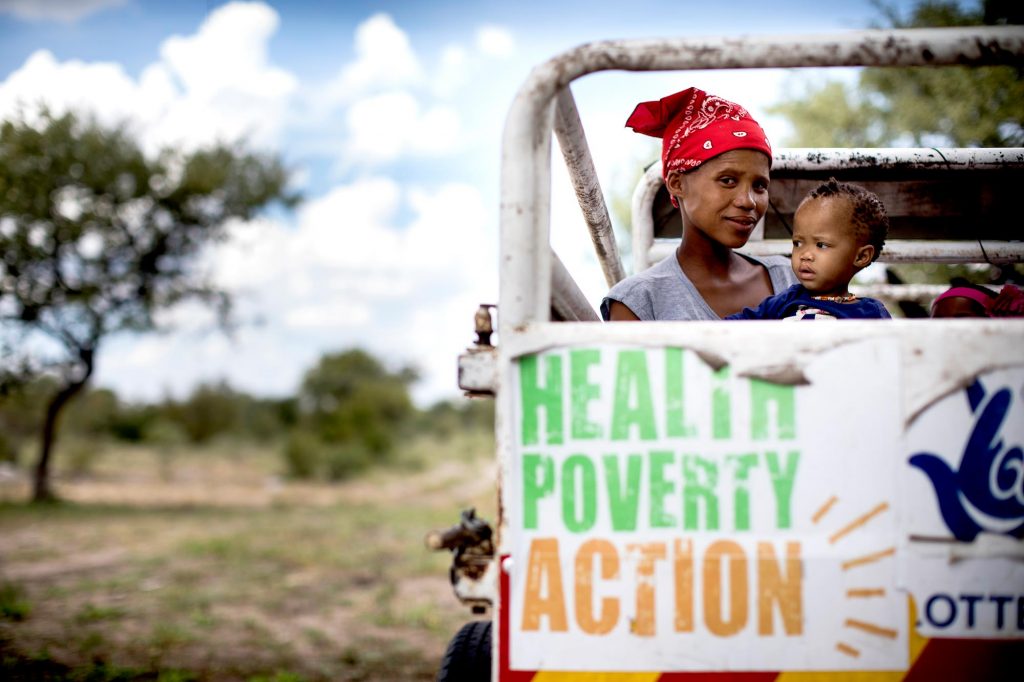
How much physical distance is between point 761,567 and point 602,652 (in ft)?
0.90

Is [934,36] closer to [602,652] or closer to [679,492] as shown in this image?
[679,492]

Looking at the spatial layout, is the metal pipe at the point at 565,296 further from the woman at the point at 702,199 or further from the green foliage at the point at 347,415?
the green foliage at the point at 347,415

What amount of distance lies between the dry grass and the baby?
324cm

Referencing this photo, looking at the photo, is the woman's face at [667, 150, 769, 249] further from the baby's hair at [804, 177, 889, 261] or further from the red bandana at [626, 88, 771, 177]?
the baby's hair at [804, 177, 889, 261]

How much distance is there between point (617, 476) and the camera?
4.24 feet

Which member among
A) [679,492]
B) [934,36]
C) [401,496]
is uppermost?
[934,36]

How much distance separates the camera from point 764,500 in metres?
1.29

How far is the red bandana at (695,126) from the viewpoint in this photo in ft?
6.60

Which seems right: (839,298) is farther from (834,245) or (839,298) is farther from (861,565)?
(861,565)

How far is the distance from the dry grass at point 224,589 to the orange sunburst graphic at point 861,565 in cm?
344

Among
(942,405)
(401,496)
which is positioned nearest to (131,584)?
(942,405)

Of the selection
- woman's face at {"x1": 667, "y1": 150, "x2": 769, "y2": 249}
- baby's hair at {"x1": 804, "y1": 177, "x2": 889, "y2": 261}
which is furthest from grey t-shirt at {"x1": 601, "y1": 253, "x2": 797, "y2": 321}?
baby's hair at {"x1": 804, "y1": 177, "x2": 889, "y2": 261}

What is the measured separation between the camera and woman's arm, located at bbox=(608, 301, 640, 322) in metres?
1.96

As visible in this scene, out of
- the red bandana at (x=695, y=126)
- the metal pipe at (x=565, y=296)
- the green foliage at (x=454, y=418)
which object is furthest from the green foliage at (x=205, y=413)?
the metal pipe at (x=565, y=296)
